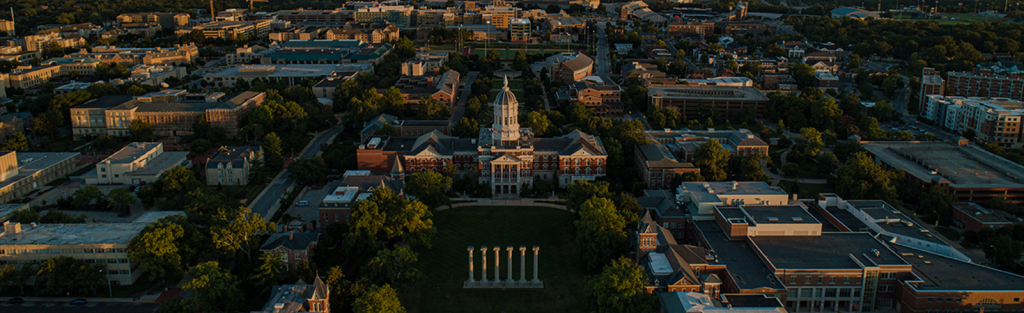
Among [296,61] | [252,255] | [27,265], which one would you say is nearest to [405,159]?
[252,255]

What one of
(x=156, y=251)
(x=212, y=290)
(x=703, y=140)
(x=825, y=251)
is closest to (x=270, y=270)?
(x=212, y=290)

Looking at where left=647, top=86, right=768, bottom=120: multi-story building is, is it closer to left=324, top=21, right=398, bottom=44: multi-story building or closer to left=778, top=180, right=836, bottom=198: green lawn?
left=778, top=180, right=836, bottom=198: green lawn

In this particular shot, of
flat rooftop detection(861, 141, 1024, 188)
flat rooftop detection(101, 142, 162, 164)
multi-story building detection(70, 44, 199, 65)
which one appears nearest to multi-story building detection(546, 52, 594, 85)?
flat rooftop detection(861, 141, 1024, 188)

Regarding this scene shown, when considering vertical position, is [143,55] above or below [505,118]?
above

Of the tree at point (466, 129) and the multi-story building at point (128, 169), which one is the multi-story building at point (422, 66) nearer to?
the tree at point (466, 129)

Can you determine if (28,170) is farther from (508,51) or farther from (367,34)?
(508,51)

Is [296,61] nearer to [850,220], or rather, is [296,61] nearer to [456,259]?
[456,259]
